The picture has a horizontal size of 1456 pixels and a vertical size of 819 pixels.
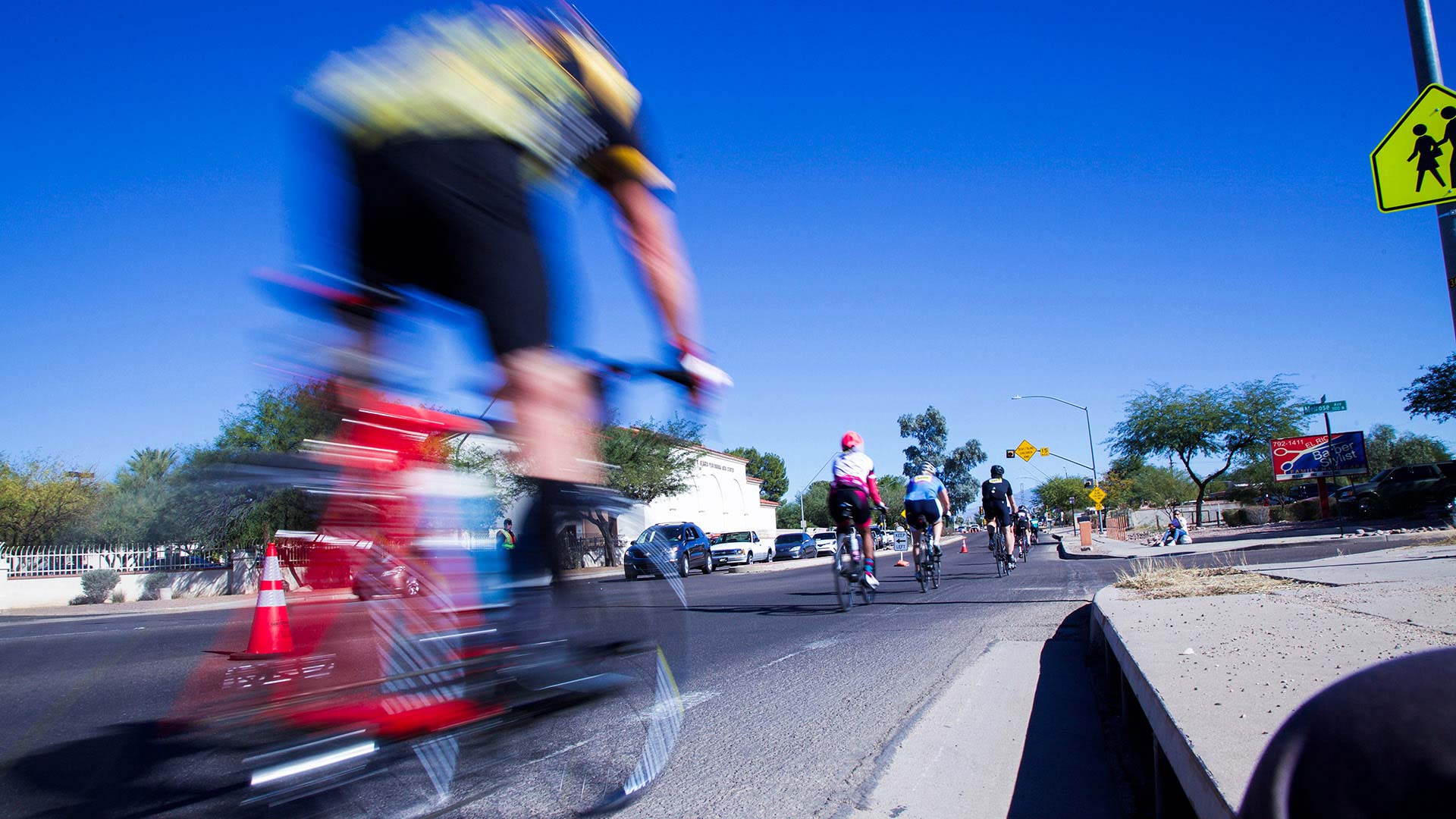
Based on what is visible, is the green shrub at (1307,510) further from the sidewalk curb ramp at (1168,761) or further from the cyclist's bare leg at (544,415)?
the cyclist's bare leg at (544,415)

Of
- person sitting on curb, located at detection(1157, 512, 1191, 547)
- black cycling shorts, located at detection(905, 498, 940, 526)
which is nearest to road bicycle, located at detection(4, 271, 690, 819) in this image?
black cycling shorts, located at detection(905, 498, 940, 526)

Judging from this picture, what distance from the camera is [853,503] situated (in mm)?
7867

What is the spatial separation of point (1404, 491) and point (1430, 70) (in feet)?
80.6

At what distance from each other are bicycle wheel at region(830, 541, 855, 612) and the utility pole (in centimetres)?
494

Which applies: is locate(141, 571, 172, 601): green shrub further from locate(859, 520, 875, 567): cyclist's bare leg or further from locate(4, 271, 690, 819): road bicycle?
locate(859, 520, 875, 567): cyclist's bare leg

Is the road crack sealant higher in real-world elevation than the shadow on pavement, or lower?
higher

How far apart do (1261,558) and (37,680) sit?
14.0 meters

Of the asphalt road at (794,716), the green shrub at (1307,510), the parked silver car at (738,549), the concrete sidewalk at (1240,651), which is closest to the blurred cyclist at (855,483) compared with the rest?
the asphalt road at (794,716)

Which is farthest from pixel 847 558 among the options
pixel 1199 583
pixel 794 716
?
pixel 794 716

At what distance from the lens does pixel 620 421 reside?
7.09 feet

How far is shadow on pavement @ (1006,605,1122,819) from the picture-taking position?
239 cm

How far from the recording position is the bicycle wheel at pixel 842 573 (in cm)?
807

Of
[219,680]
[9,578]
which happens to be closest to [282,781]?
[219,680]

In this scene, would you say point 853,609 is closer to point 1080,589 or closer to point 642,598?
point 1080,589
